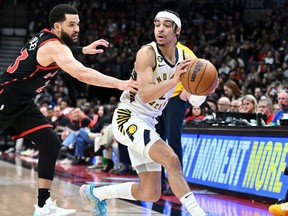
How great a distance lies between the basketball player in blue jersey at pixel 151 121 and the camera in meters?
4.82

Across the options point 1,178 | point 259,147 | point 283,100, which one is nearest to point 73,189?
point 1,178

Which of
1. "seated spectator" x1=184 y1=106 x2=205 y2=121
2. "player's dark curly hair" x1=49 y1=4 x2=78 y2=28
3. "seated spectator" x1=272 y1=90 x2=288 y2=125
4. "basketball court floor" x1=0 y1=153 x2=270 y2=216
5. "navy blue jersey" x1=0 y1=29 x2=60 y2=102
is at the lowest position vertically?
"basketball court floor" x1=0 y1=153 x2=270 y2=216

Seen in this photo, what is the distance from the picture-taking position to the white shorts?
501 centimetres

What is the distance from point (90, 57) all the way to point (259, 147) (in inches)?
560

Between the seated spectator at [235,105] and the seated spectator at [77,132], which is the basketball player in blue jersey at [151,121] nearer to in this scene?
the seated spectator at [235,105]

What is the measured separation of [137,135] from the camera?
506 centimetres

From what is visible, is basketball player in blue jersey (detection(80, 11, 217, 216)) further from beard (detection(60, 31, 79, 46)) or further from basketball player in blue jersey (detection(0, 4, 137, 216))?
beard (detection(60, 31, 79, 46))

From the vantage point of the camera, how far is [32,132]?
578 cm

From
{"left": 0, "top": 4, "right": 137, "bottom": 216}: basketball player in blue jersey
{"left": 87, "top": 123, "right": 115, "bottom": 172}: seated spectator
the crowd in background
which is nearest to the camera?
{"left": 0, "top": 4, "right": 137, "bottom": 216}: basketball player in blue jersey

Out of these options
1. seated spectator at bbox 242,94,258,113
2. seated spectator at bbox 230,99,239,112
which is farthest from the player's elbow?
seated spectator at bbox 230,99,239,112

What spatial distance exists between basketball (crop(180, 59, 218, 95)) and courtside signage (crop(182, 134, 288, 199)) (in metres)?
2.63

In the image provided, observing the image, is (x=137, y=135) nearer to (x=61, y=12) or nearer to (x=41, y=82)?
(x=41, y=82)

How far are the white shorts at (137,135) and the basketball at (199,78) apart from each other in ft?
1.67

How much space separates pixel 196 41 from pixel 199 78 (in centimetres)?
1685
